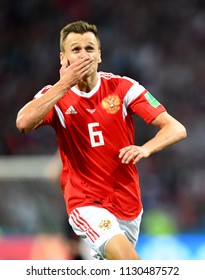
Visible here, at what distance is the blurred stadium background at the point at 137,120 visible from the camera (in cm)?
733

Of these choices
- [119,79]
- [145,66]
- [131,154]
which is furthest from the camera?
[145,66]

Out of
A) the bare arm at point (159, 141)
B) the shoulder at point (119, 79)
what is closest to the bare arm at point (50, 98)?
the shoulder at point (119, 79)

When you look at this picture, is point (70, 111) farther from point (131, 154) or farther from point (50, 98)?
point (131, 154)

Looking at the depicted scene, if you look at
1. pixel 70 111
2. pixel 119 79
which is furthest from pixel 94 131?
pixel 119 79

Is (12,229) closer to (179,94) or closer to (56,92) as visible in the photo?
(56,92)

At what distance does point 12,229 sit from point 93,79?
2.89 meters

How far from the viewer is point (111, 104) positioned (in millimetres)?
5004

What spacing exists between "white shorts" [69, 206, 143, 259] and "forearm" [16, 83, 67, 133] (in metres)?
0.72

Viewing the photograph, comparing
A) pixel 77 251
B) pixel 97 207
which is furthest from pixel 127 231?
pixel 77 251

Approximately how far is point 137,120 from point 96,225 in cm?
703

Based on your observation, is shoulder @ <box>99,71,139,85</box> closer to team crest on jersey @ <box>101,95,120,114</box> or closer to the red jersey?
the red jersey

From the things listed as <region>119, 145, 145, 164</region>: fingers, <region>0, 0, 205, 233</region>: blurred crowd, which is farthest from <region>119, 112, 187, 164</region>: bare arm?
<region>0, 0, 205, 233</region>: blurred crowd

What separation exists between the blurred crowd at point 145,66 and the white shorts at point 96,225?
5092 mm

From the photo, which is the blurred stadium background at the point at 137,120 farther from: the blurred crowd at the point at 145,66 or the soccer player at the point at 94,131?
the soccer player at the point at 94,131
